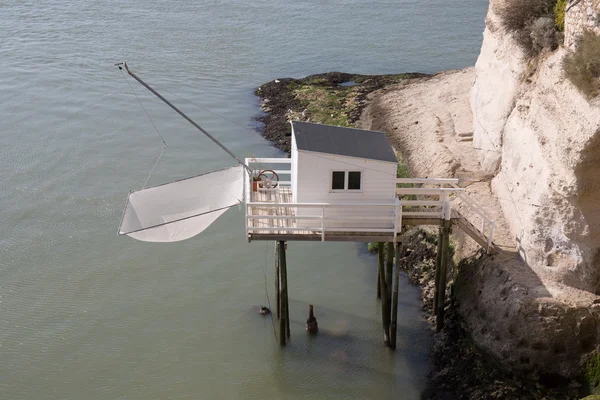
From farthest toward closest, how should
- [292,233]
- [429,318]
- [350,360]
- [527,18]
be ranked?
1. [527,18]
2. [429,318]
3. [350,360]
4. [292,233]

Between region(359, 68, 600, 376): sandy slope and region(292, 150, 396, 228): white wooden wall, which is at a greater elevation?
region(292, 150, 396, 228): white wooden wall

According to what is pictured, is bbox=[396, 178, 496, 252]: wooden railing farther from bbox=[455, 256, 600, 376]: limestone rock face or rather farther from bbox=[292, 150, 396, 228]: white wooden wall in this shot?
bbox=[455, 256, 600, 376]: limestone rock face

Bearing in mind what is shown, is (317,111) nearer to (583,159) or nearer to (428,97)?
(428,97)

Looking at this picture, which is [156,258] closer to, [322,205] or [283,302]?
[283,302]

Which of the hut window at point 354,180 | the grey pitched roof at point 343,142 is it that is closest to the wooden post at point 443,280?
the grey pitched roof at point 343,142

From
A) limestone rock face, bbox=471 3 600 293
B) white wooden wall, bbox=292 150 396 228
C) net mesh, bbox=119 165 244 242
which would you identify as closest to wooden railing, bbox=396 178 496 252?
white wooden wall, bbox=292 150 396 228

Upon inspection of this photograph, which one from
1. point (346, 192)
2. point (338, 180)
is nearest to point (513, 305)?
point (346, 192)
